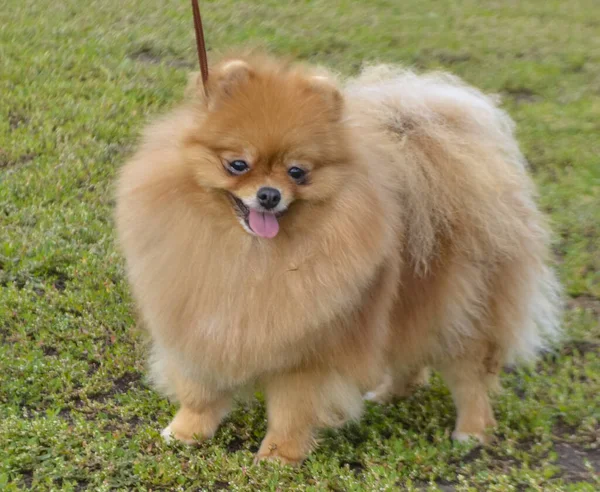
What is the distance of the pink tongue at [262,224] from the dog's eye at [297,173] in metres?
0.17

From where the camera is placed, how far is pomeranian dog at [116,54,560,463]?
283 cm

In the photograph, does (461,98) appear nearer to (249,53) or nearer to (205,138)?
(249,53)

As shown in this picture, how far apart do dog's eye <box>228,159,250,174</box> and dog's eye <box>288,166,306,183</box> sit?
16 centimetres

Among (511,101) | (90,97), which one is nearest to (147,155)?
(90,97)

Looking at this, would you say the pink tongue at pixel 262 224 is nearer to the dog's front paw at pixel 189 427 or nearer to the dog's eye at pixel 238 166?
the dog's eye at pixel 238 166

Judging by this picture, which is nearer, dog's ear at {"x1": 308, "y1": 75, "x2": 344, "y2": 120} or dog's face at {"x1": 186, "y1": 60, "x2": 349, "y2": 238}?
dog's face at {"x1": 186, "y1": 60, "x2": 349, "y2": 238}

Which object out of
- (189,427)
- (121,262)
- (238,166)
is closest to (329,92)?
(238,166)

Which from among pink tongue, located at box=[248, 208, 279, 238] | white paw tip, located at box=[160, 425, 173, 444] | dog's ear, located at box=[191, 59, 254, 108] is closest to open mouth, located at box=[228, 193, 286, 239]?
pink tongue, located at box=[248, 208, 279, 238]

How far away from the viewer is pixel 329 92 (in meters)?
2.89

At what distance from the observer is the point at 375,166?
3041 mm

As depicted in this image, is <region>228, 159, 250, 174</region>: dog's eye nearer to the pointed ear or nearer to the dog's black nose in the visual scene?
the dog's black nose

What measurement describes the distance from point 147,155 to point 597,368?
9.38 ft

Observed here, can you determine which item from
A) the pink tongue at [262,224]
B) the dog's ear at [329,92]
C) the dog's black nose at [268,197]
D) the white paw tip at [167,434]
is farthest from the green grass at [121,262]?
the dog's ear at [329,92]

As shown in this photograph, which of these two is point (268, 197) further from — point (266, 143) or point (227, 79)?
point (227, 79)
